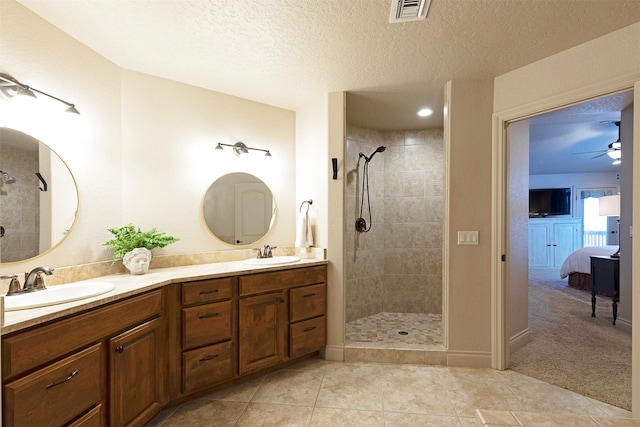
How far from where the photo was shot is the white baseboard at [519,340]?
9.35 feet

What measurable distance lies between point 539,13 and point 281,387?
2.99m

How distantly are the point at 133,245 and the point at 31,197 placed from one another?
2.01 ft

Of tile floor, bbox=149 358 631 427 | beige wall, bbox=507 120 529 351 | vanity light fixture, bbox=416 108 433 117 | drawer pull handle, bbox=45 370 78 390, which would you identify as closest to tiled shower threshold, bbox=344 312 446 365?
tile floor, bbox=149 358 631 427

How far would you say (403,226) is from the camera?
3.87 m

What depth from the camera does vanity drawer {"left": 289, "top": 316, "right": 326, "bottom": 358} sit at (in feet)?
8.32

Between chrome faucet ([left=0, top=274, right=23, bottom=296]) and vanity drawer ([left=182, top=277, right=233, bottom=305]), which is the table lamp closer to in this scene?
vanity drawer ([left=182, top=277, right=233, bottom=305])

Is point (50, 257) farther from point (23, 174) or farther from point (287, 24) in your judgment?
point (287, 24)

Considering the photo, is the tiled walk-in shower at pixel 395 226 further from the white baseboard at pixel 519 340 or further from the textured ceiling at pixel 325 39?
the textured ceiling at pixel 325 39

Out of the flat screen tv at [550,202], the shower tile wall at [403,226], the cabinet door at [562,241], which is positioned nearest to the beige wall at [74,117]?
the shower tile wall at [403,226]

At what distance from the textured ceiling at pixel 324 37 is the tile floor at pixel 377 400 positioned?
2388 millimetres

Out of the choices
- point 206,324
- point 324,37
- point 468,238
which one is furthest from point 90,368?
point 468,238

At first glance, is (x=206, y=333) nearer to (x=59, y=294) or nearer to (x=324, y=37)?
(x=59, y=294)

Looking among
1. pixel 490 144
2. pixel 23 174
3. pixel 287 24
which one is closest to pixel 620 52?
pixel 490 144

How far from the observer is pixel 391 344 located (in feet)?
9.17
